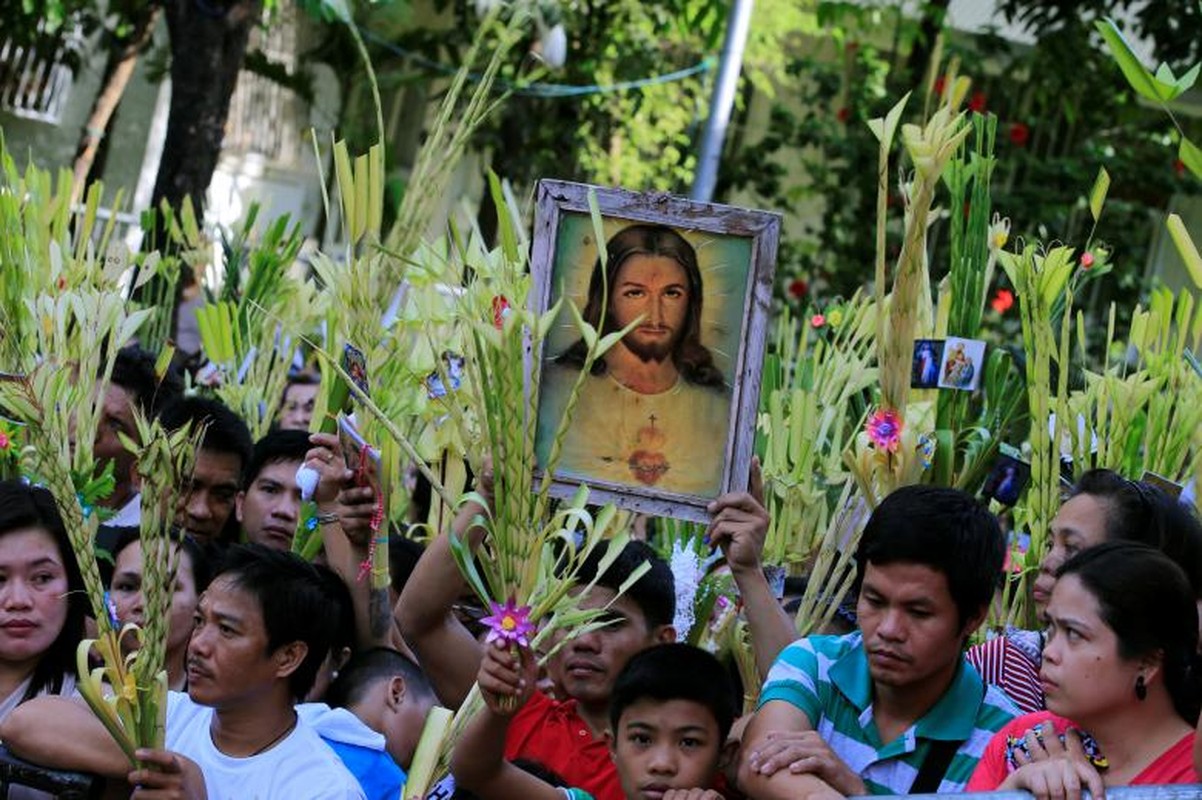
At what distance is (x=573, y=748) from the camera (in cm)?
388

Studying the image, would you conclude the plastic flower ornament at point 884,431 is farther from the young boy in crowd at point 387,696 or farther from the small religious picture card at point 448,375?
the young boy in crowd at point 387,696

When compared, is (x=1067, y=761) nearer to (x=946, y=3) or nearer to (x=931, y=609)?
(x=931, y=609)

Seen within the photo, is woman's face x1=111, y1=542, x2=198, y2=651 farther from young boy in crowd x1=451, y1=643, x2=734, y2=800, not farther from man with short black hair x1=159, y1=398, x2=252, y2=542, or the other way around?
young boy in crowd x1=451, y1=643, x2=734, y2=800

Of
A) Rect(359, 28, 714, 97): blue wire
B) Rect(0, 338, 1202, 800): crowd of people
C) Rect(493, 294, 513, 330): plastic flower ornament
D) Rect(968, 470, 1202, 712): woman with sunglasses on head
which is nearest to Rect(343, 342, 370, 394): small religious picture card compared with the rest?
Rect(0, 338, 1202, 800): crowd of people

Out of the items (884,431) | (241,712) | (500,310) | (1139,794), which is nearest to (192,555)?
(241,712)

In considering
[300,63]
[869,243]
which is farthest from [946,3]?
[300,63]

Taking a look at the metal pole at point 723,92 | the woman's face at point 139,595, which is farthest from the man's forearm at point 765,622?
the metal pole at point 723,92

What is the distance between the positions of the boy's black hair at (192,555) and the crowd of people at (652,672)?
0.01 meters

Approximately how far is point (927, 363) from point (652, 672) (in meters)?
1.09

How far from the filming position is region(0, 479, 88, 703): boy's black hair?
3.95 meters

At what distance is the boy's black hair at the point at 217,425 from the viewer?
5.29 metres

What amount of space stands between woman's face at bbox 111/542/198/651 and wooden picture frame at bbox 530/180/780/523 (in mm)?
1117

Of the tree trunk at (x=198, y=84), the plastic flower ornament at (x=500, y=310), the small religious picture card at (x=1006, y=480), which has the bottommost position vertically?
the small religious picture card at (x=1006, y=480)

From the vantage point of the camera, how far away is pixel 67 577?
158 inches
